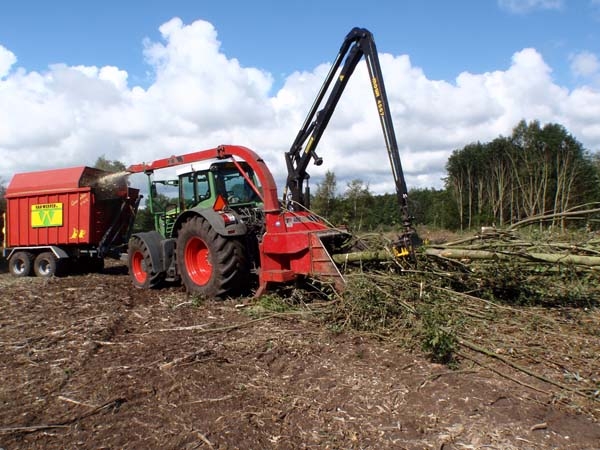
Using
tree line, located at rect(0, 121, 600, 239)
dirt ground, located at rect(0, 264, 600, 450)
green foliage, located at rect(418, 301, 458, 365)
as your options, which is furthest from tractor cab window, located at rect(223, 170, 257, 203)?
tree line, located at rect(0, 121, 600, 239)

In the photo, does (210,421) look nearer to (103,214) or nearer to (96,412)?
(96,412)

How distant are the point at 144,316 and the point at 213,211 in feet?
5.97

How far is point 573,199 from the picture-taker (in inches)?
932

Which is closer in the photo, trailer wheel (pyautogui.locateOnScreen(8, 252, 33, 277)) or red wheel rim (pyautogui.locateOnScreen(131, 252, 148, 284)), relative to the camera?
red wheel rim (pyautogui.locateOnScreen(131, 252, 148, 284))

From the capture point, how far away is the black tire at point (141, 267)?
8.23 m

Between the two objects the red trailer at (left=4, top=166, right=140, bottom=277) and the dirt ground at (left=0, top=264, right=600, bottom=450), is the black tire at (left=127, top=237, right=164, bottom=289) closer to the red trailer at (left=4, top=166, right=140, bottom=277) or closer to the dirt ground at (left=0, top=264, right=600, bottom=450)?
the red trailer at (left=4, top=166, right=140, bottom=277)

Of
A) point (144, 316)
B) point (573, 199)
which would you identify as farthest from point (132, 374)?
point (573, 199)

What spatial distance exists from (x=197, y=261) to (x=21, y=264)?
21.8 feet

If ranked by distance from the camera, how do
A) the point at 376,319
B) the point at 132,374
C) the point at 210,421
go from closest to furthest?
1. the point at 210,421
2. the point at 132,374
3. the point at 376,319

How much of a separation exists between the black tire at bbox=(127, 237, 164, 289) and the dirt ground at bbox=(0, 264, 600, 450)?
9.18 feet

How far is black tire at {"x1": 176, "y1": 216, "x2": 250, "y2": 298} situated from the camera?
6.74m

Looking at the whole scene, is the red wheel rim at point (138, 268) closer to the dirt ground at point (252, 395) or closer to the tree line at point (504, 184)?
the dirt ground at point (252, 395)

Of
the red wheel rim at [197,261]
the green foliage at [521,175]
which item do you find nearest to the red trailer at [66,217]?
the red wheel rim at [197,261]

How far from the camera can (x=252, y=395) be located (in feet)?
11.5
